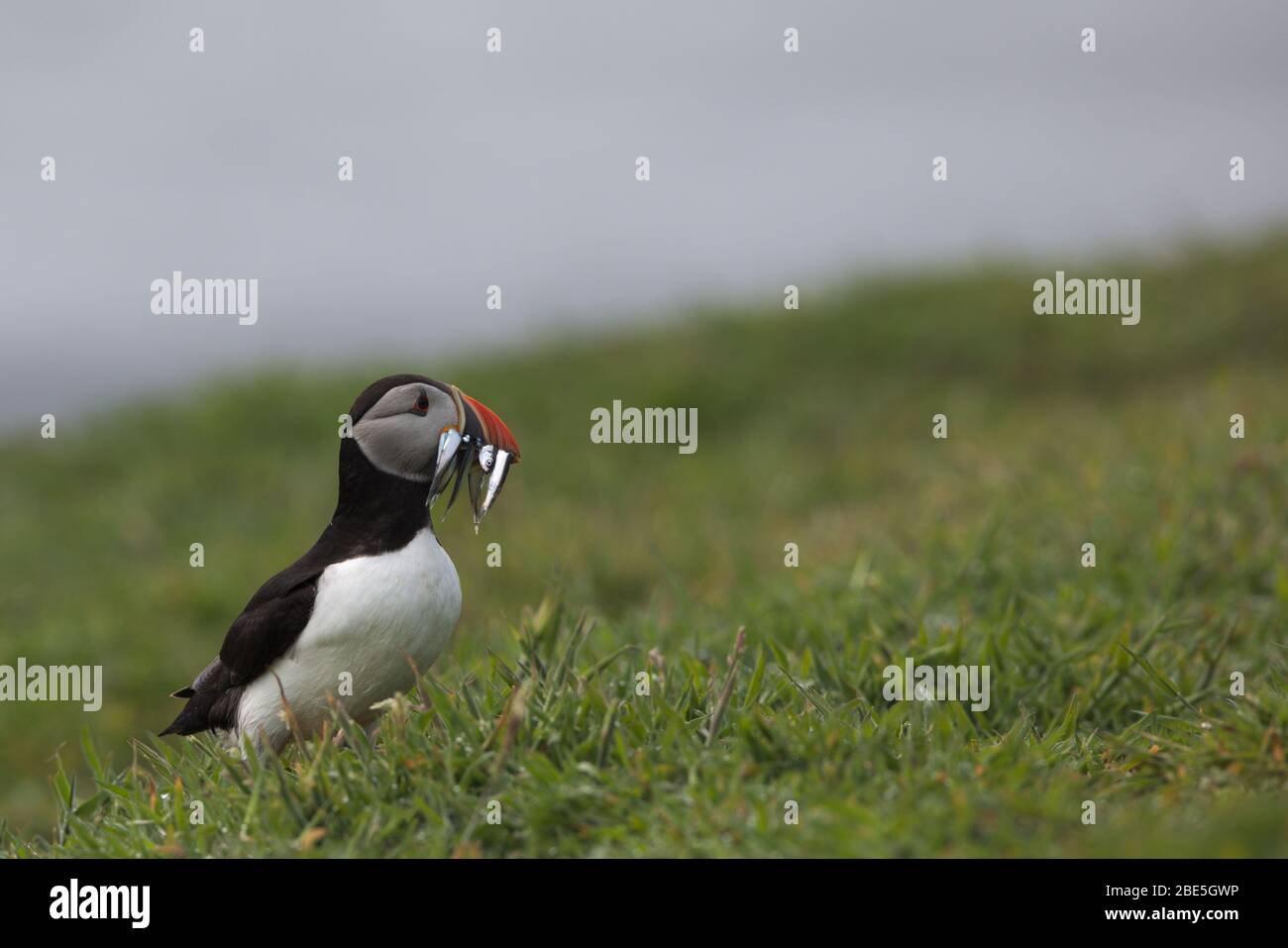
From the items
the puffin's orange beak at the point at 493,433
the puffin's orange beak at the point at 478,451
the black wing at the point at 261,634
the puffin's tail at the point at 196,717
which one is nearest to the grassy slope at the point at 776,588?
the puffin's tail at the point at 196,717

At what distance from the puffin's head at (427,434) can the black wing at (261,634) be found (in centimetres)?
41

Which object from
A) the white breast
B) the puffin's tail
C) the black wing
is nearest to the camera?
the white breast

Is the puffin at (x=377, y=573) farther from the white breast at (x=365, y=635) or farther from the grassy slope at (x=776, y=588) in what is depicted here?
the grassy slope at (x=776, y=588)

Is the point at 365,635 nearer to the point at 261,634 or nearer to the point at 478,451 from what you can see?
the point at 261,634

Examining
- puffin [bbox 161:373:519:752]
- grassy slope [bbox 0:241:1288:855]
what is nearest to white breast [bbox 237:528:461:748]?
puffin [bbox 161:373:519:752]

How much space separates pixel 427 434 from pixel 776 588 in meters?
3.36

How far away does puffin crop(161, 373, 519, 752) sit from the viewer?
381cm

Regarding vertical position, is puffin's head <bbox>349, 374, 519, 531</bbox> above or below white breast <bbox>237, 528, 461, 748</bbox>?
above

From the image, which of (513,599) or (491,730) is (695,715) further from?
(513,599)

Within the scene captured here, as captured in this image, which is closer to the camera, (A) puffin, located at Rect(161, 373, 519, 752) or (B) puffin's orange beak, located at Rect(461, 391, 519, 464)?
(A) puffin, located at Rect(161, 373, 519, 752)

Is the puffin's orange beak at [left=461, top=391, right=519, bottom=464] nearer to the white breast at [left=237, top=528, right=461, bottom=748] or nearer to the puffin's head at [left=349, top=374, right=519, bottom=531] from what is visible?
the puffin's head at [left=349, top=374, right=519, bottom=531]

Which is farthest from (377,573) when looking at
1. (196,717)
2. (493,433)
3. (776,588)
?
(776,588)

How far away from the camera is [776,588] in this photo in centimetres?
688

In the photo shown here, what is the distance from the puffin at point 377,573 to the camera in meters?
3.81
